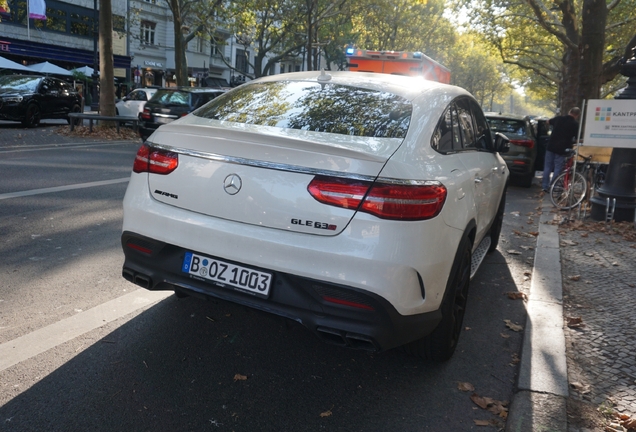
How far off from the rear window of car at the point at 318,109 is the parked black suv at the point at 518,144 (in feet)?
33.1

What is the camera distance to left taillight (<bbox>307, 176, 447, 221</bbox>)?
2.91 metres

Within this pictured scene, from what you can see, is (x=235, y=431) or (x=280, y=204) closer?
(x=235, y=431)

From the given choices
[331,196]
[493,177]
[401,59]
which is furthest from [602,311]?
[401,59]

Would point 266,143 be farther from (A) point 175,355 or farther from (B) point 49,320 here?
(B) point 49,320

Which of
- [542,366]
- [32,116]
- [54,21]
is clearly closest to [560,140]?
[542,366]

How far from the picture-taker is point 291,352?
3.73 meters

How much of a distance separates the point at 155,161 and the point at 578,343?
310cm

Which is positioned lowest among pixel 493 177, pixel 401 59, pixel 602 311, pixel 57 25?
pixel 602 311

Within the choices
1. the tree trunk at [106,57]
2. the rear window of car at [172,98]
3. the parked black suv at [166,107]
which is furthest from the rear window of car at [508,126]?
the tree trunk at [106,57]

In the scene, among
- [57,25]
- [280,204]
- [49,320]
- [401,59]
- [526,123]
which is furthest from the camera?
[57,25]

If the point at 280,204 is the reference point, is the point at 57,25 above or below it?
above

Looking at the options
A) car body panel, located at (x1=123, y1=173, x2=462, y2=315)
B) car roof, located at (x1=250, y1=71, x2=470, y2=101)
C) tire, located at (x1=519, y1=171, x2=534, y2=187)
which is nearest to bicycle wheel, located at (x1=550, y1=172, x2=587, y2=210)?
tire, located at (x1=519, y1=171, x2=534, y2=187)

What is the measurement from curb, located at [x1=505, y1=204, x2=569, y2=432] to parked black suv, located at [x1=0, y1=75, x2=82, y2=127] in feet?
58.0

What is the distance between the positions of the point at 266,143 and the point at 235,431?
1424 mm
